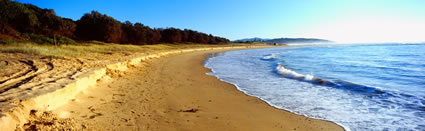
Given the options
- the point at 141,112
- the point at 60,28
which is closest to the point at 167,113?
the point at 141,112

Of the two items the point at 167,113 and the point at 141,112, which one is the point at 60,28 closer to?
the point at 141,112

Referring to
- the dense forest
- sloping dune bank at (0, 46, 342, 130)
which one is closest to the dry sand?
sloping dune bank at (0, 46, 342, 130)

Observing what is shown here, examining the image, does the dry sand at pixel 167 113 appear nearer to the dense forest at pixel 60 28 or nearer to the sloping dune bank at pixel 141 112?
the sloping dune bank at pixel 141 112

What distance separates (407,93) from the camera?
6.05 metres

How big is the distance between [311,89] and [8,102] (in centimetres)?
681

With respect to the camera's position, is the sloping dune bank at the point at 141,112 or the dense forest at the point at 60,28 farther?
the dense forest at the point at 60,28

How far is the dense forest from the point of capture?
68.7 ft

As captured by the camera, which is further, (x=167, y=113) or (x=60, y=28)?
(x=60, y=28)

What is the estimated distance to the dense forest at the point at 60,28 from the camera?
20.9 meters

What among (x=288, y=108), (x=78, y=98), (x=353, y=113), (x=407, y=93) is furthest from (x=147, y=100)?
(x=407, y=93)

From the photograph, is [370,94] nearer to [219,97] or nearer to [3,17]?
[219,97]

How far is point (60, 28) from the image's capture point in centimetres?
2316

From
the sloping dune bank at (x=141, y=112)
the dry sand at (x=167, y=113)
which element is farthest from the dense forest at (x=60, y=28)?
the dry sand at (x=167, y=113)

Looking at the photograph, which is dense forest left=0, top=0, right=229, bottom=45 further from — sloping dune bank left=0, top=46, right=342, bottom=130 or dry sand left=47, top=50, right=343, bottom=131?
dry sand left=47, top=50, right=343, bottom=131
